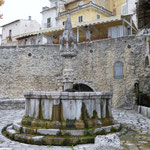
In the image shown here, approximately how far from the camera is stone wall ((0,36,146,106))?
1509 cm

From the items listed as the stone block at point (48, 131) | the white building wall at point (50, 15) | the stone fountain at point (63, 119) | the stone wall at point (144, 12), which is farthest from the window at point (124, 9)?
the stone block at point (48, 131)

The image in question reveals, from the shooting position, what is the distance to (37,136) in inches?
199

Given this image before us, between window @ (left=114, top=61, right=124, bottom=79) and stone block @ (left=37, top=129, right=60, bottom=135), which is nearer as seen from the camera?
stone block @ (left=37, top=129, right=60, bottom=135)

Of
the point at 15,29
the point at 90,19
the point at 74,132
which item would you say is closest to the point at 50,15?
the point at 15,29

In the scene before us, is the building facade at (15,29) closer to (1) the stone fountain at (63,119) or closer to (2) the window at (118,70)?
(2) the window at (118,70)

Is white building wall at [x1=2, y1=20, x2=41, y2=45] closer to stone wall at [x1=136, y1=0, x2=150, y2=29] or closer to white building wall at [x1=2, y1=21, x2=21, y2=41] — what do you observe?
white building wall at [x1=2, y1=21, x2=21, y2=41]

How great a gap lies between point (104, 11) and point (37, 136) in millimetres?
24257

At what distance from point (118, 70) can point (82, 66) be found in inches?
145

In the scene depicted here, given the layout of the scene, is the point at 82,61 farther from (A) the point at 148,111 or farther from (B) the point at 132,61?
(A) the point at 148,111

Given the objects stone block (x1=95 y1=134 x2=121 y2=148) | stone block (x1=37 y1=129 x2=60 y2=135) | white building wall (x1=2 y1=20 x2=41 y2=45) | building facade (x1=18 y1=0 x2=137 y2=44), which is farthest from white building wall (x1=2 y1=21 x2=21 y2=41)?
stone block (x1=95 y1=134 x2=121 y2=148)

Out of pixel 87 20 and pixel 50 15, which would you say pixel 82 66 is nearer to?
pixel 87 20

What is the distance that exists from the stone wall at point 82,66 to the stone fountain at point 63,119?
9667mm

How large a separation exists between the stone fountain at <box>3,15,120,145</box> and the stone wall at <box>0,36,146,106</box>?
967 cm

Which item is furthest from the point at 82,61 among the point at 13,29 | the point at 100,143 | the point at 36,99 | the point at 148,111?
the point at 13,29
